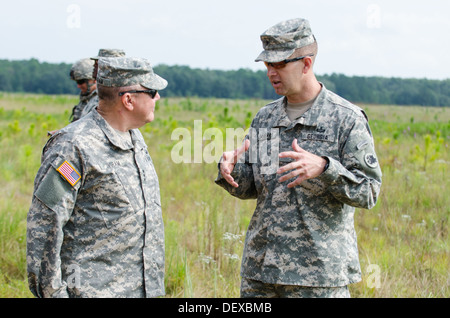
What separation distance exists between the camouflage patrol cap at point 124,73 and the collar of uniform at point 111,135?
17 centimetres

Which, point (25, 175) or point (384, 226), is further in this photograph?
point (25, 175)

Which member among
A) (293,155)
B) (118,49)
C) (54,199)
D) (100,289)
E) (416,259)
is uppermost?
(118,49)

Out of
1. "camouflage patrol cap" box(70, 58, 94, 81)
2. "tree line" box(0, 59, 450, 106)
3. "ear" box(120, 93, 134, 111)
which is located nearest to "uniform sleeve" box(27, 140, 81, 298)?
"ear" box(120, 93, 134, 111)

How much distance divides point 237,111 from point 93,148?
3189 cm

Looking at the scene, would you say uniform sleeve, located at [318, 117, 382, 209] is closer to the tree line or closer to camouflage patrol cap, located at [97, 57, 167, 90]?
camouflage patrol cap, located at [97, 57, 167, 90]

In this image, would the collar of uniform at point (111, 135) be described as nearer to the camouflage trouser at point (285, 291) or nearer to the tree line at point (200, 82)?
the camouflage trouser at point (285, 291)

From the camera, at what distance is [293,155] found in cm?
214

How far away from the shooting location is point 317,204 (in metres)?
2.42

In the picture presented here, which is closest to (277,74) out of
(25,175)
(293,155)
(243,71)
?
(293,155)

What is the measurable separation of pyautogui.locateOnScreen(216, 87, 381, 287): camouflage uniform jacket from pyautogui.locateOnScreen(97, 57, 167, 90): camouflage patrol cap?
A: 0.70 metres

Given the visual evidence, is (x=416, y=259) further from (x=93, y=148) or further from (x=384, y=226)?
(x=93, y=148)

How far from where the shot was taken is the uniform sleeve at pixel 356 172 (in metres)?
2.24

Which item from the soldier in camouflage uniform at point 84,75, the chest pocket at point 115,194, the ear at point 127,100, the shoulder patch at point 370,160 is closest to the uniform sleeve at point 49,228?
the chest pocket at point 115,194

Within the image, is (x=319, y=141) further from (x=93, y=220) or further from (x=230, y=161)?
(x=93, y=220)
